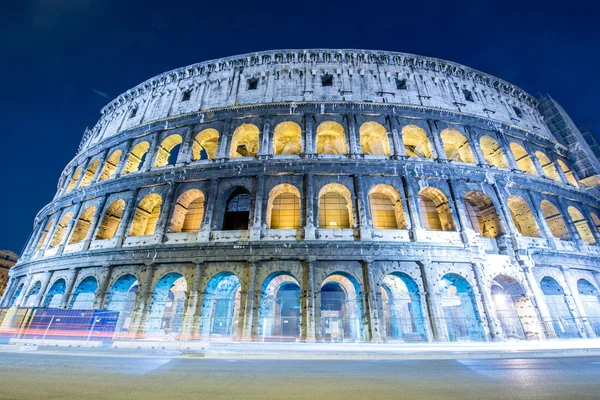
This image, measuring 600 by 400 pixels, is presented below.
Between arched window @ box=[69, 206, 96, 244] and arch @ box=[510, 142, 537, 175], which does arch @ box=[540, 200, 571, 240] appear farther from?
arched window @ box=[69, 206, 96, 244]

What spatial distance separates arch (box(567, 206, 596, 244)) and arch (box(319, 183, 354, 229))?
13823 millimetres

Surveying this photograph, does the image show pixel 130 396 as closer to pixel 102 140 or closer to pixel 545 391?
pixel 545 391

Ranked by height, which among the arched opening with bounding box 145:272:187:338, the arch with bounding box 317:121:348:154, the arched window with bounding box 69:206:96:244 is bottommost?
the arched opening with bounding box 145:272:187:338

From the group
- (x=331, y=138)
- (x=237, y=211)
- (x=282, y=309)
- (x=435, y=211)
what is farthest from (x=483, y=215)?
(x=237, y=211)

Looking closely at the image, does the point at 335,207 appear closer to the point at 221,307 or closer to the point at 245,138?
the point at 245,138

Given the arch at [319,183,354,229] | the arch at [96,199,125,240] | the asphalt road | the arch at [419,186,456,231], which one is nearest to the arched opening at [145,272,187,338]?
the arch at [96,199,125,240]

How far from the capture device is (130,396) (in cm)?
329

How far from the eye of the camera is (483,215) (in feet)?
47.4

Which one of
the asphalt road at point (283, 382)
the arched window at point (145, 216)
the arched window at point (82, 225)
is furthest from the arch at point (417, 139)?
the arched window at point (82, 225)

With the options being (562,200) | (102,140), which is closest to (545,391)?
(562,200)

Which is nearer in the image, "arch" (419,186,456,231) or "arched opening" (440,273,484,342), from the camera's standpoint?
"arched opening" (440,273,484,342)

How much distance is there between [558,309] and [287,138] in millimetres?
17206

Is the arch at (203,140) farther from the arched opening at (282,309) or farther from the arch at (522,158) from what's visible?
the arch at (522,158)

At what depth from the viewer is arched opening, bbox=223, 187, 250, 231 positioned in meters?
14.5
